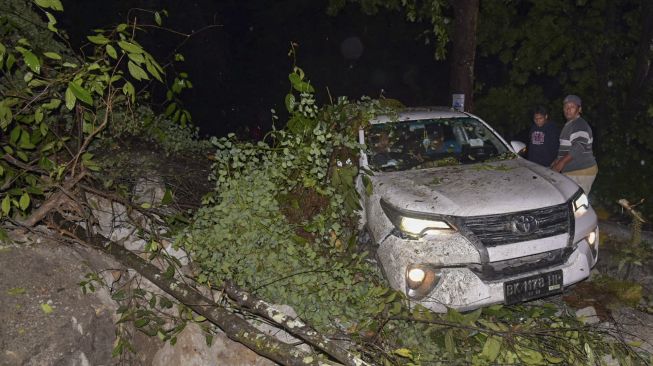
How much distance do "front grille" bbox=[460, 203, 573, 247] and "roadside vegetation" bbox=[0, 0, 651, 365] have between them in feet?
2.03

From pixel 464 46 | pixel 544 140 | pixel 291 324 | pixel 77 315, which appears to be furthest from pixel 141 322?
pixel 464 46

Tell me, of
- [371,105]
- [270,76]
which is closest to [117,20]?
[270,76]

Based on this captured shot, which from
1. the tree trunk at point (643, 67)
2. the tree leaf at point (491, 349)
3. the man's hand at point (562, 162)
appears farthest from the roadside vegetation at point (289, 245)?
the tree trunk at point (643, 67)

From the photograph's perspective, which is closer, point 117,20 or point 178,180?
point 178,180

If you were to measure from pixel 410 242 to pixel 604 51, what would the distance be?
8726 mm

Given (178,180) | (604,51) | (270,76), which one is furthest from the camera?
(270,76)

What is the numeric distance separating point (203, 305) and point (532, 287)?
264 centimetres

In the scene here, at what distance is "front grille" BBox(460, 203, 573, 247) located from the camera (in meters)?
4.45

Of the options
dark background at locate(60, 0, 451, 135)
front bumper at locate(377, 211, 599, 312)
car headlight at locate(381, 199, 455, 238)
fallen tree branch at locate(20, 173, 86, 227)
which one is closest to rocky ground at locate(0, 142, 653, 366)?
fallen tree branch at locate(20, 173, 86, 227)

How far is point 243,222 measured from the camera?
4.80m

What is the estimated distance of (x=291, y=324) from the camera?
409 centimetres

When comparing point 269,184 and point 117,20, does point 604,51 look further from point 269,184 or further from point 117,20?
point 117,20

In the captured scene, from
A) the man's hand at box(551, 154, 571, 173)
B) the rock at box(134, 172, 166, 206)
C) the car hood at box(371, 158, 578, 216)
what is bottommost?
the man's hand at box(551, 154, 571, 173)

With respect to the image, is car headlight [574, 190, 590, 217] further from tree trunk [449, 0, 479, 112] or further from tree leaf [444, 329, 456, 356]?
tree trunk [449, 0, 479, 112]
